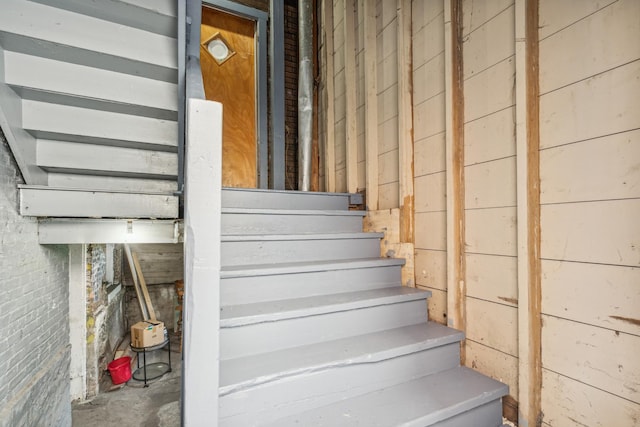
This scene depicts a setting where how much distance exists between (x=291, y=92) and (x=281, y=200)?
213cm

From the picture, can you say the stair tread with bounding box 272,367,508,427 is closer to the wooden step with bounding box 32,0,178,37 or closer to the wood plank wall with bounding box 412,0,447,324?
the wood plank wall with bounding box 412,0,447,324

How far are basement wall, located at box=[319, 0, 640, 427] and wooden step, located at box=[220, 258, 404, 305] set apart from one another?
8.3 inches

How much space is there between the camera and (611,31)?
3.41ft

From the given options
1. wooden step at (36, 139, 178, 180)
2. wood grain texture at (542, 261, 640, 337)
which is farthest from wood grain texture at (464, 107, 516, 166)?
wooden step at (36, 139, 178, 180)

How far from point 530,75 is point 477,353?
4.09 feet

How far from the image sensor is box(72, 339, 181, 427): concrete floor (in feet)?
9.89

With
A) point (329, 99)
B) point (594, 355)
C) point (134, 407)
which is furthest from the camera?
point (134, 407)

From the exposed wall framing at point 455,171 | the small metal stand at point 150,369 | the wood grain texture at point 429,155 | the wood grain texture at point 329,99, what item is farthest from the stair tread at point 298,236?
the small metal stand at point 150,369

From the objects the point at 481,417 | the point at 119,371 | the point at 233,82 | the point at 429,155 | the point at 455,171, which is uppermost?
the point at 233,82

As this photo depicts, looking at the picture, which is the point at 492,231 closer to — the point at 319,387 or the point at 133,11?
the point at 319,387

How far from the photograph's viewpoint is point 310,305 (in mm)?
1450

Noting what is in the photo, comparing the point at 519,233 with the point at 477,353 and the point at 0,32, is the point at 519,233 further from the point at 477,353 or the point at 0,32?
the point at 0,32

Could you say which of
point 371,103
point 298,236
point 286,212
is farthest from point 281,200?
point 371,103

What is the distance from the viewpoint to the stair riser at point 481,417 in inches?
49.1
